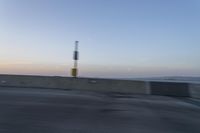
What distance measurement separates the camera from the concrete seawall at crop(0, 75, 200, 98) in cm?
2989

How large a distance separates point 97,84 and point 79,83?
4.73ft

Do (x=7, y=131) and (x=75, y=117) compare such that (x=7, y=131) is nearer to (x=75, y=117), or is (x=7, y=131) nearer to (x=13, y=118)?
(x=13, y=118)

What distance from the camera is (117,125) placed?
1133 cm

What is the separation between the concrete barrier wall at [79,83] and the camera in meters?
30.0

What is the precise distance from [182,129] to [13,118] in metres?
5.09

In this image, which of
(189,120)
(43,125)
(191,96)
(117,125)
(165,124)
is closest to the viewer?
(43,125)

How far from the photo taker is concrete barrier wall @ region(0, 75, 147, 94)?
30.0 metres

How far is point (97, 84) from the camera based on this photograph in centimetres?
3027

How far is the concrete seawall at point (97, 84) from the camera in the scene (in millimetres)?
29891

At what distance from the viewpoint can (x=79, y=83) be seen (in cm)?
3030

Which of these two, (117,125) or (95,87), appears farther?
(95,87)

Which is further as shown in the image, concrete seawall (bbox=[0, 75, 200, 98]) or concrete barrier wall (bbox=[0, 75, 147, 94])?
concrete barrier wall (bbox=[0, 75, 147, 94])

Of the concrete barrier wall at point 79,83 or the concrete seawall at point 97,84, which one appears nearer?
the concrete seawall at point 97,84

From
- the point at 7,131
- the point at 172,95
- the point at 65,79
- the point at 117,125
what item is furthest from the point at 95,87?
the point at 7,131
